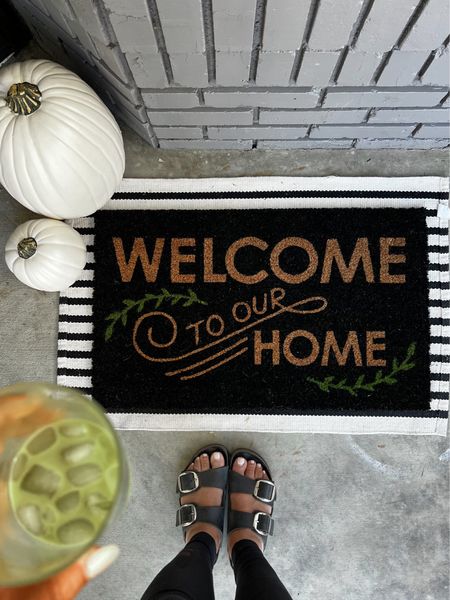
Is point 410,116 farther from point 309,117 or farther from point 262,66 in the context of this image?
point 262,66

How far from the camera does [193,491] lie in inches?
52.3

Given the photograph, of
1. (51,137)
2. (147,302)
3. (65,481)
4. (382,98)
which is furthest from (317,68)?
(65,481)

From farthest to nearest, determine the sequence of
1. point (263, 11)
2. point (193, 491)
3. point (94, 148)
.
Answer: point (193, 491), point (94, 148), point (263, 11)

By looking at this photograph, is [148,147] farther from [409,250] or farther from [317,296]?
[409,250]

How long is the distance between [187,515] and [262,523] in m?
0.20

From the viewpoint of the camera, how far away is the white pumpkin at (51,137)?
1.02 metres

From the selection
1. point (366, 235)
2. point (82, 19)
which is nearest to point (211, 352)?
point (366, 235)

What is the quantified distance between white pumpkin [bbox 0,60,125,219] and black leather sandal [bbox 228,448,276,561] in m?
0.79

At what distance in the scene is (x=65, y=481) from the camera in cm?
54

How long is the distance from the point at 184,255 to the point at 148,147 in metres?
0.31

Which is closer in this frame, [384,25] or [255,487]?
[384,25]

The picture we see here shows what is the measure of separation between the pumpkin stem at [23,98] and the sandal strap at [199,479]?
0.94 meters

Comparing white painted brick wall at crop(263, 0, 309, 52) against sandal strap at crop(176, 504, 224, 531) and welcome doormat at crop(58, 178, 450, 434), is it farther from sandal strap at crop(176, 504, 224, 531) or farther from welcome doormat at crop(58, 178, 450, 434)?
sandal strap at crop(176, 504, 224, 531)

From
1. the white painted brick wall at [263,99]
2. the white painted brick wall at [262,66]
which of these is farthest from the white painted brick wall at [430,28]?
the white painted brick wall at [263,99]
